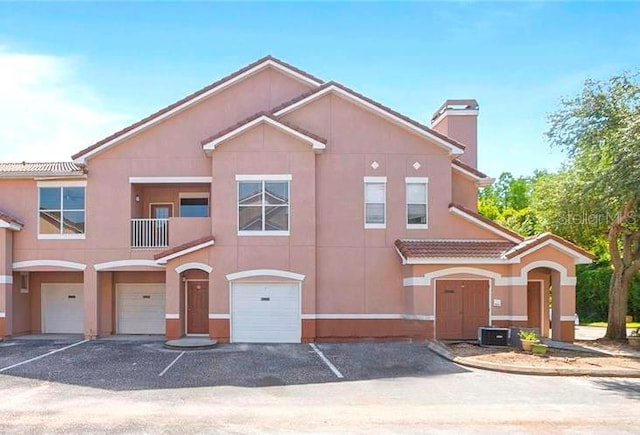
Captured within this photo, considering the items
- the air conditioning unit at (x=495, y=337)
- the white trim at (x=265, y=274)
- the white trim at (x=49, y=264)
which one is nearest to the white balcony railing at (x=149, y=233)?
the white trim at (x=49, y=264)

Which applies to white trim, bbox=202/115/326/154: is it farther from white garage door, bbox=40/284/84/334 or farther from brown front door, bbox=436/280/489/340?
white garage door, bbox=40/284/84/334

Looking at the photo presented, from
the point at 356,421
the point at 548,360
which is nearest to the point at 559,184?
the point at 548,360

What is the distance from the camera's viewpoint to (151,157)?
Answer: 21.3m

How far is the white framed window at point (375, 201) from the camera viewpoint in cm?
2050

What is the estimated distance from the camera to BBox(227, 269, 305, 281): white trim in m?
19.8

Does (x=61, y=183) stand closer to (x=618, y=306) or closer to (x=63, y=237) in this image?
(x=63, y=237)

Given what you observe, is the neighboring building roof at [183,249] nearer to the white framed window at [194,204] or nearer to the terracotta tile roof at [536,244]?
the white framed window at [194,204]

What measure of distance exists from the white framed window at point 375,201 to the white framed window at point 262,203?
113 inches

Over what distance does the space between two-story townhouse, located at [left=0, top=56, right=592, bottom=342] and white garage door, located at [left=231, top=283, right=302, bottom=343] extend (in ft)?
0.16

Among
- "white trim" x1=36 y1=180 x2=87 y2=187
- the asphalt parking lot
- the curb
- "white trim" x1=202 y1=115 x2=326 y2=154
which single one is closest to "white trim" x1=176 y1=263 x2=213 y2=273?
the asphalt parking lot

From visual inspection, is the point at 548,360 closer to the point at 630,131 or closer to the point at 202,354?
the point at 630,131

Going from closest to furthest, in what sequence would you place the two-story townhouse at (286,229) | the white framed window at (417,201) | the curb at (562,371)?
1. the curb at (562,371)
2. the two-story townhouse at (286,229)
3. the white framed window at (417,201)

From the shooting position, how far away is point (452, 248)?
64.5 ft

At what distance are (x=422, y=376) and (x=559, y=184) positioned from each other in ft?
38.9
